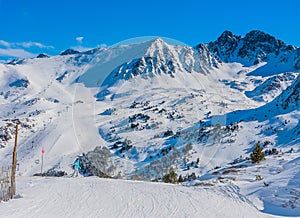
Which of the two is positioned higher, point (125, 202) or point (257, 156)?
point (257, 156)

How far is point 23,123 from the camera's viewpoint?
5940 inches

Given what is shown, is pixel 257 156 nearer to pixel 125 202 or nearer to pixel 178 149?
pixel 125 202

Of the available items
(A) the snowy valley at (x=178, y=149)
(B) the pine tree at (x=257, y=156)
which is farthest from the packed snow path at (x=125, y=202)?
(B) the pine tree at (x=257, y=156)

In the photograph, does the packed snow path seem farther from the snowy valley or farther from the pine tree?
the pine tree

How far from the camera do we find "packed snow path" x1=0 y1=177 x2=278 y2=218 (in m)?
12.4

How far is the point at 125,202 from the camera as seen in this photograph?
1416cm

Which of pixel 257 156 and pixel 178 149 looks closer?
pixel 257 156

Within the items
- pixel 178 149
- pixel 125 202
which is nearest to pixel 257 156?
pixel 125 202

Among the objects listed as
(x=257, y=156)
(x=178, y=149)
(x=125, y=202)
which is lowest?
(x=125, y=202)

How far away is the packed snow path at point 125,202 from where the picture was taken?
12445 millimetres

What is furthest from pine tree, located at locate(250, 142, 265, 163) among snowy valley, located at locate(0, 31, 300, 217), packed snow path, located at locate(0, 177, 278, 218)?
packed snow path, located at locate(0, 177, 278, 218)

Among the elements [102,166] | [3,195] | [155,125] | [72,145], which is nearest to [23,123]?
[72,145]

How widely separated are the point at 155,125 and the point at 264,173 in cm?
11336

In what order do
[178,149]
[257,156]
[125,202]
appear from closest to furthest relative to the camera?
[125,202]
[257,156]
[178,149]
